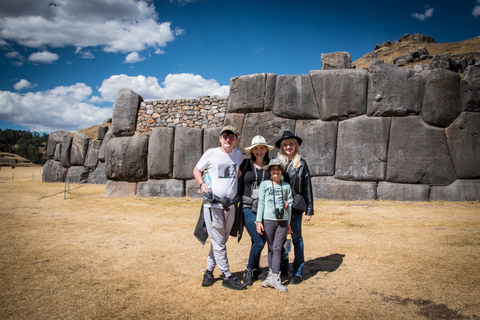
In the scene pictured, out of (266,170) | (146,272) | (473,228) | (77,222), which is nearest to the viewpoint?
(266,170)

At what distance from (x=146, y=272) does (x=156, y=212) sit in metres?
5.05

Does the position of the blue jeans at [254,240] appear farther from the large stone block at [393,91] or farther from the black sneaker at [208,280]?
the large stone block at [393,91]

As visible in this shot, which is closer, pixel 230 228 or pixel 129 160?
pixel 230 228

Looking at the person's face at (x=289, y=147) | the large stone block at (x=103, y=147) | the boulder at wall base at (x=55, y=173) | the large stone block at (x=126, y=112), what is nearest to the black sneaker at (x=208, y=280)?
the person's face at (x=289, y=147)

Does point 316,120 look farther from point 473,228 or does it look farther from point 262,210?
point 262,210

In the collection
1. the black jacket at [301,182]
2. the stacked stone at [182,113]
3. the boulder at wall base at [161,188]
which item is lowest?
the boulder at wall base at [161,188]

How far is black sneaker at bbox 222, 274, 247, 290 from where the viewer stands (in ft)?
11.5

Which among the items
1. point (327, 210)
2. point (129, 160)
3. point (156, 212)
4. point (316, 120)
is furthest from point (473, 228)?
point (129, 160)

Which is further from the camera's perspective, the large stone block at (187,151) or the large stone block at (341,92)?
the large stone block at (187,151)

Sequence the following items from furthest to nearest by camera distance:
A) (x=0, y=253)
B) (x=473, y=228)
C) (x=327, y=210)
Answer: (x=327, y=210)
(x=473, y=228)
(x=0, y=253)

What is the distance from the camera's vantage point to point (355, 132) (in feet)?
33.8

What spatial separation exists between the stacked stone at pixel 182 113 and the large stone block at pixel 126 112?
8.3 inches

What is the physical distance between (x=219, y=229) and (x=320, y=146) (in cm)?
766

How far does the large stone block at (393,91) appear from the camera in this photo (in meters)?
9.90
